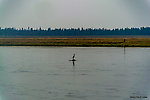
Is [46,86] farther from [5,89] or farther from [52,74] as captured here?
[52,74]

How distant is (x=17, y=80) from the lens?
647cm

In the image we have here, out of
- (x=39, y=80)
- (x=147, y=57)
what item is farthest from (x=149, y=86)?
(x=147, y=57)

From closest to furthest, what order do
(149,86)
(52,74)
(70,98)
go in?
(70,98) < (149,86) < (52,74)

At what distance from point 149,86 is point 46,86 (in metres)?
1.78

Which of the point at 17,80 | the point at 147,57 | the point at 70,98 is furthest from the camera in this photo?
the point at 147,57

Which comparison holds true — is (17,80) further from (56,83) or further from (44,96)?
(44,96)

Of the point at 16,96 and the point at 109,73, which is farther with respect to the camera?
the point at 109,73

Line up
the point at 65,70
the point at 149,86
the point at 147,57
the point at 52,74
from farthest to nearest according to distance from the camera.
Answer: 1. the point at 147,57
2. the point at 65,70
3. the point at 52,74
4. the point at 149,86

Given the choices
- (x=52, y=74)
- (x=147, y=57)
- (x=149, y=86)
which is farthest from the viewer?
(x=147, y=57)

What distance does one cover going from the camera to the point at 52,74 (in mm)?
7266

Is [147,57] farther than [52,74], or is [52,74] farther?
[147,57]

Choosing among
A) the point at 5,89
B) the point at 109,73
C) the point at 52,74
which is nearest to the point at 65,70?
the point at 52,74

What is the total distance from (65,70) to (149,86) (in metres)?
2.55

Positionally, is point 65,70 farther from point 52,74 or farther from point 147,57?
point 147,57
